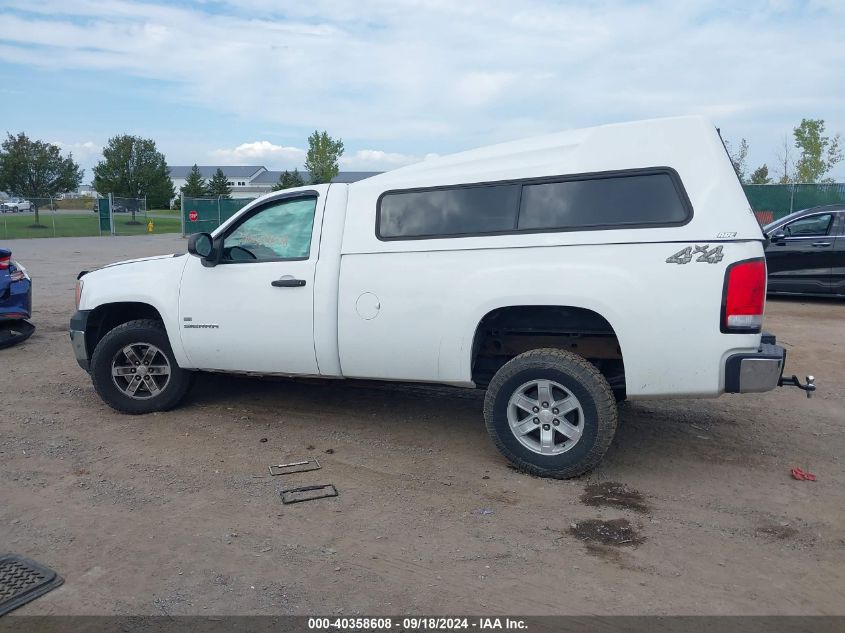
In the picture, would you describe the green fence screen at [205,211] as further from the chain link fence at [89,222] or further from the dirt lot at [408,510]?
the dirt lot at [408,510]

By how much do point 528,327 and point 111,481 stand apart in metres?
2.97

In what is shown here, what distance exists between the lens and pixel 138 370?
20.5ft

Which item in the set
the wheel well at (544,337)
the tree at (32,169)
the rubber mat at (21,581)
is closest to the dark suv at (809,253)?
the wheel well at (544,337)

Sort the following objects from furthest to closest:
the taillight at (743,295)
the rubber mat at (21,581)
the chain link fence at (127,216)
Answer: the chain link fence at (127,216) → the taillight at (743,295) → the rubber mat at (21,581)

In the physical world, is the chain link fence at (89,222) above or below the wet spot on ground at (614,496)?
above

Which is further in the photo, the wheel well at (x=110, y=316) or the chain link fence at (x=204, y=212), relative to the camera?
the chain link fence at (x=204, y=212)

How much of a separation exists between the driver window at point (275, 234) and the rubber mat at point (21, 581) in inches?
108

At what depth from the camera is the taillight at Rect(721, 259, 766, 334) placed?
4348mm

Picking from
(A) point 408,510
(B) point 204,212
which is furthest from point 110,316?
(B) point 204,212

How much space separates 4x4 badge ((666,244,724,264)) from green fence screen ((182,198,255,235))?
106 feet

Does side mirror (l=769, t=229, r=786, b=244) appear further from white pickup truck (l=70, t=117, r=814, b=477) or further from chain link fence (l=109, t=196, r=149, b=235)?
chain link fence (l=109, t=196, r=149, b=235)

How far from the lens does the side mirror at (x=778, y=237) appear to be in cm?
1300

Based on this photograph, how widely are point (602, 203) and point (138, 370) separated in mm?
3986

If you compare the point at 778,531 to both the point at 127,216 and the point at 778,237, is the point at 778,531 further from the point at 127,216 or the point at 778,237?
the point at 127,216
